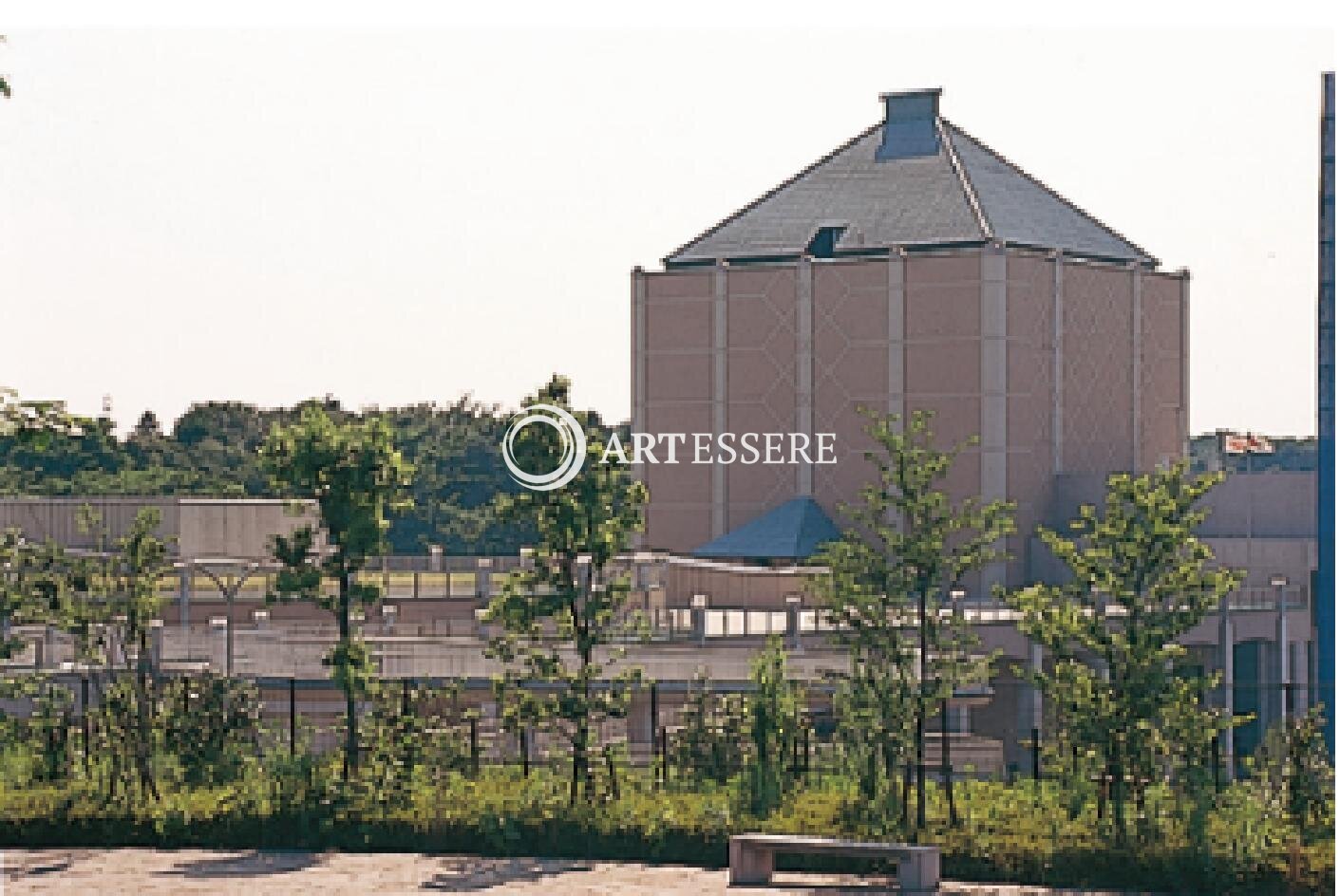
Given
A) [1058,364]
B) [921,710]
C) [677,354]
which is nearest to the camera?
[921,710]

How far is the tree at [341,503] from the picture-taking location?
20.0m

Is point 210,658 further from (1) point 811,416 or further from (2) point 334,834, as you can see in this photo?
(1) point 811,416

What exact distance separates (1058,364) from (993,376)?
1.41 meters

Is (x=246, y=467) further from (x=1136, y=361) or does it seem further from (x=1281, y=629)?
(x=1281, y=629)

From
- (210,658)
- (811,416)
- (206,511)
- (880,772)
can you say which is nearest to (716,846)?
(880,772)

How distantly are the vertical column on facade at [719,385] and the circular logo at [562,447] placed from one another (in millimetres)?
19111

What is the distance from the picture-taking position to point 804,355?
136 feet

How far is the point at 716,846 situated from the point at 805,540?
20257 mm

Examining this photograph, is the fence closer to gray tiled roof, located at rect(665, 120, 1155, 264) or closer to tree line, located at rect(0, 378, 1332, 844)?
tree line, located at rect(0, 378, 1332, 844)

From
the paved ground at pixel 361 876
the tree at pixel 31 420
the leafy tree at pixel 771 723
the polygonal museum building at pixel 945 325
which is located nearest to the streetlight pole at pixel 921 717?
the leafy tree at pixel 771 723

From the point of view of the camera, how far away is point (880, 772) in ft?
62.5

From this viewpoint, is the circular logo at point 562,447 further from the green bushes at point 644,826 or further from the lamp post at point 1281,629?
the lamp post at point 1281,629

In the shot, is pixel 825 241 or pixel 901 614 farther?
pixel 825 241

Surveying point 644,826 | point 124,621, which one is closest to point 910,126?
point 124,621
